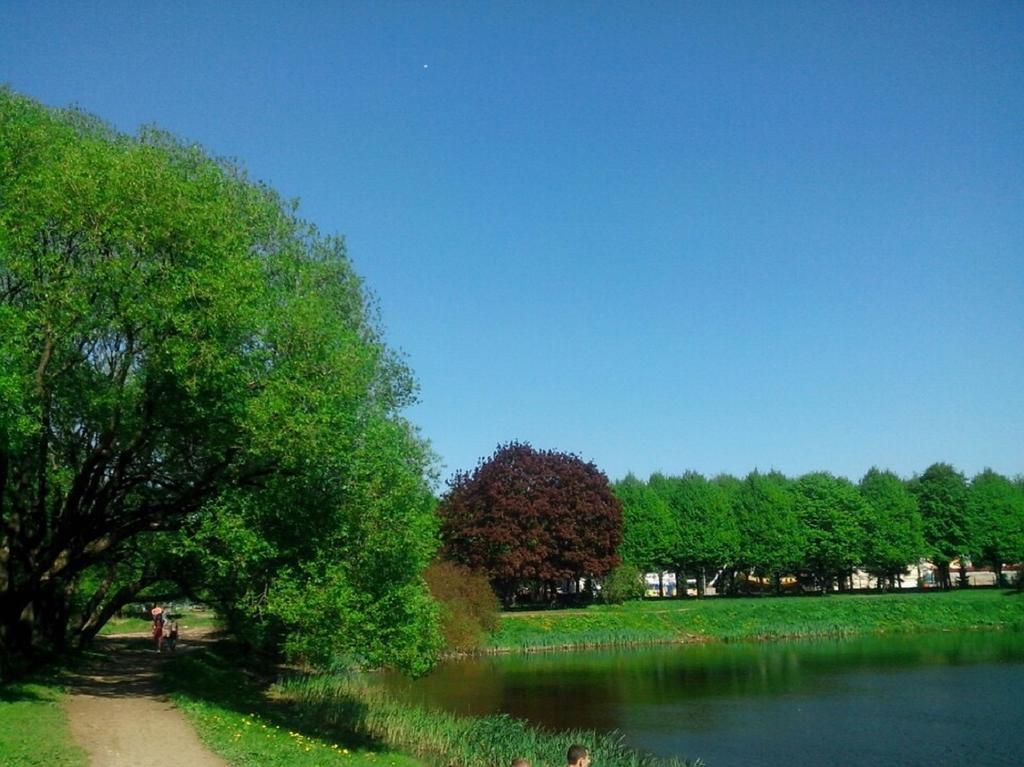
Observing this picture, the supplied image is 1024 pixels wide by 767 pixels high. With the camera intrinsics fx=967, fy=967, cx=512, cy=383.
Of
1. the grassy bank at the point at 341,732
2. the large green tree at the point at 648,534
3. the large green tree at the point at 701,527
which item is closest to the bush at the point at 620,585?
the large green tree at the point at 648,534

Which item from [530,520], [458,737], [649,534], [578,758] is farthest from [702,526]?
[578,758]

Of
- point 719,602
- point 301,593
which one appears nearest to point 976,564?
point 719,602

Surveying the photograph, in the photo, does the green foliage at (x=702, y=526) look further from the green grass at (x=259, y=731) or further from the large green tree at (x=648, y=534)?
the green grass at (x=259, y=731)

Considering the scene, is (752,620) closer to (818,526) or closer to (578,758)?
(818,526)

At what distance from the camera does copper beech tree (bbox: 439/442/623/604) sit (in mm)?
70812

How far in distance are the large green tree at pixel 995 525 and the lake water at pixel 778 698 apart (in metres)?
37.5

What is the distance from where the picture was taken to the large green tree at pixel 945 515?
296 feet

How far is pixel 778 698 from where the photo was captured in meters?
35.6

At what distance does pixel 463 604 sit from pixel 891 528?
50.5 m

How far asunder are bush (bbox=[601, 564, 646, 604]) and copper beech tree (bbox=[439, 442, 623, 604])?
50.8 inches

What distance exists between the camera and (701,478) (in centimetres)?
9519

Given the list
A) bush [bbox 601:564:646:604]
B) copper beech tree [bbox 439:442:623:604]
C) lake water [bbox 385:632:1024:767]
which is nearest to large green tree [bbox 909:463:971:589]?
bush [bbox 601:564:646:604]

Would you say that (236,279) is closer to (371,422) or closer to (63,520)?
(371,422)

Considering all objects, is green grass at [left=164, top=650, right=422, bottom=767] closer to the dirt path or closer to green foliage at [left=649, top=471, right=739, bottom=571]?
the dirt path
